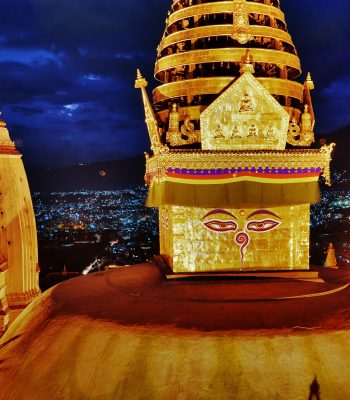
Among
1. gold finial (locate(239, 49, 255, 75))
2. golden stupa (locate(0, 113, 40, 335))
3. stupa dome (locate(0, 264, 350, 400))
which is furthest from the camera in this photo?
golden stupa (locate(0, 113, 40, 335))

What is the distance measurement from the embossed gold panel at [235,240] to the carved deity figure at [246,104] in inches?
88.7

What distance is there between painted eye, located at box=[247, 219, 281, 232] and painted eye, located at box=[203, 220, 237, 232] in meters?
0.37

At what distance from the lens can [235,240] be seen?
31.0 ft

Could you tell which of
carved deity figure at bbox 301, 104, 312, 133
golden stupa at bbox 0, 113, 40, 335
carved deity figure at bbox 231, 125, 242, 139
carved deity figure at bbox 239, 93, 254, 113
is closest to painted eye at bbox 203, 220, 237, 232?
carved deity figure at bbox 231, 125, 242, 139

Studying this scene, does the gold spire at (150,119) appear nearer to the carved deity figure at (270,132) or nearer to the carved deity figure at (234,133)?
the carved deity figure at (234,133)

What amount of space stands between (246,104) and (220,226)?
9.18ft

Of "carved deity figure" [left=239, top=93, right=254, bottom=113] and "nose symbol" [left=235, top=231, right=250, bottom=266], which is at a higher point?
"carved deity figure" [left=239, top=93, right=254, bottom=113]

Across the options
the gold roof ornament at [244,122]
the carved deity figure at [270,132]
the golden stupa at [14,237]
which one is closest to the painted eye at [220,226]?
the gold roof ornament at [244,122]

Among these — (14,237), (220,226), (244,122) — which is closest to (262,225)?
(220,226)

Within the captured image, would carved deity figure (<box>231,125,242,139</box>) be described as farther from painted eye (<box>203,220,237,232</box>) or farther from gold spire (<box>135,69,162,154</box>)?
painted eye (<box>203,220,237,232</box>)

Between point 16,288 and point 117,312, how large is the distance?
509cm

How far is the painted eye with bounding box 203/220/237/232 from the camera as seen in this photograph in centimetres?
948

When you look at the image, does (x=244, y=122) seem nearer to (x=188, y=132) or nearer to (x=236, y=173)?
(x=236, y=173)

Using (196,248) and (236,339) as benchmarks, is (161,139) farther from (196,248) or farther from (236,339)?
(236,339)
